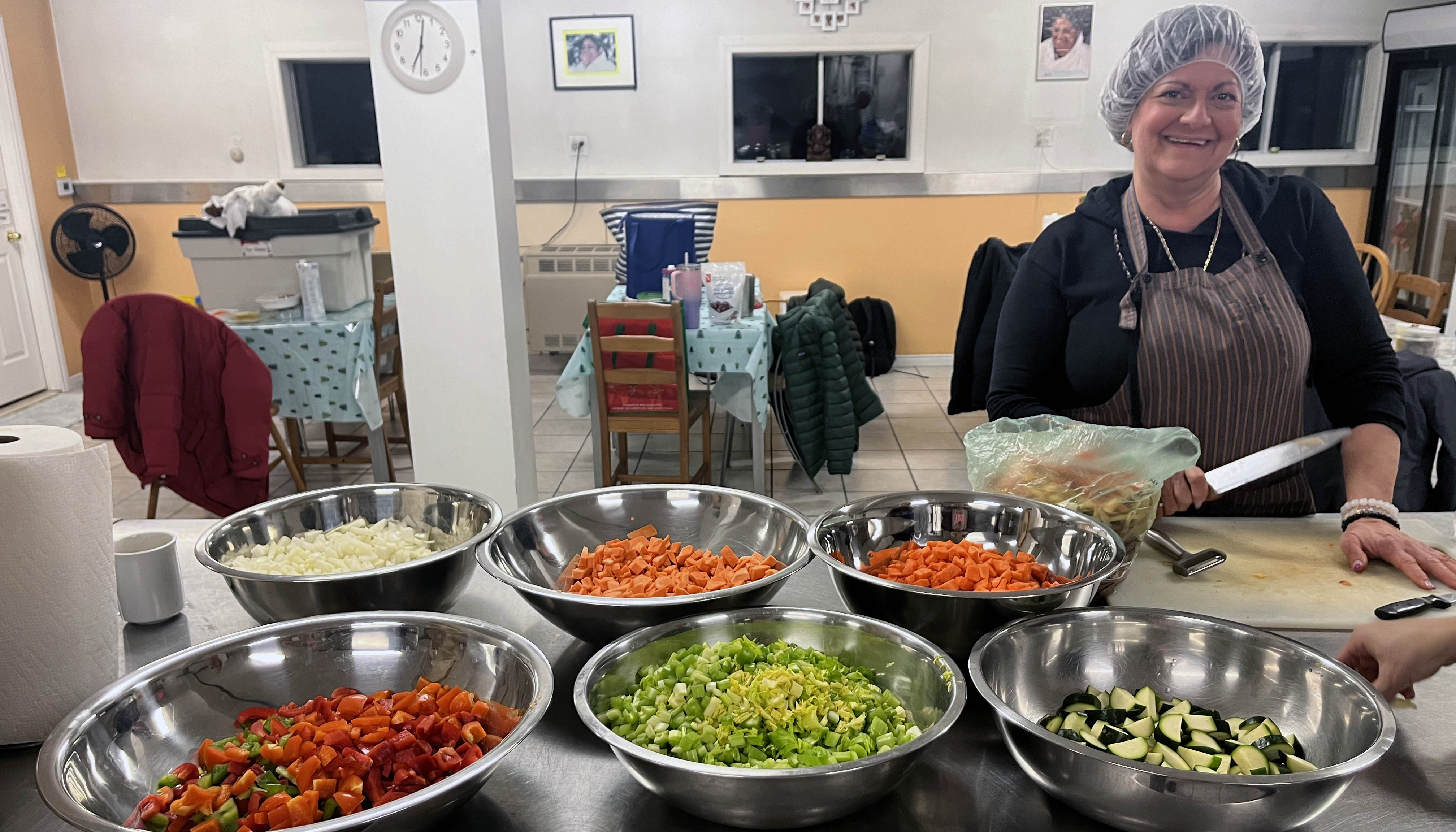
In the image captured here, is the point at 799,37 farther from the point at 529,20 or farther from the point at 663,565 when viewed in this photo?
the point at 663,565

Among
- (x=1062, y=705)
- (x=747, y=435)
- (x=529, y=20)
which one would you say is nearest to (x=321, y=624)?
(x=1062, y=705)

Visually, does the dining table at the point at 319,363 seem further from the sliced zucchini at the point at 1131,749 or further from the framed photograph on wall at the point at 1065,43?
the framed photograph on wall at the point at 1065,43

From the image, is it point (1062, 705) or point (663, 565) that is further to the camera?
point (663, 565)

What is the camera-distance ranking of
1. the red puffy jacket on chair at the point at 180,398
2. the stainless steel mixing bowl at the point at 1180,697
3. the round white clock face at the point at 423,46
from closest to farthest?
1. the stainless steel mixing bowl at the point at 1180,697
2. the round white clock face at the point at 423,46
3. the red puffy jacket on chair at the point at 180,398

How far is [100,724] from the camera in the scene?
0.92 metres

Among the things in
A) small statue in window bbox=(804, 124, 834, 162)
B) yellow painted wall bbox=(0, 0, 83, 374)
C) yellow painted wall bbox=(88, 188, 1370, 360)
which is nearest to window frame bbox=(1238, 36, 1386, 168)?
yellow painted wall bbox=(88, 188, 1370, 360)

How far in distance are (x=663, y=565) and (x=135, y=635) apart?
71 cm

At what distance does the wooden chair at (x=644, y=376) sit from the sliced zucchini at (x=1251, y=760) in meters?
2.81

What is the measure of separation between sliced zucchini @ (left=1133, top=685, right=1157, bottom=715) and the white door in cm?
657

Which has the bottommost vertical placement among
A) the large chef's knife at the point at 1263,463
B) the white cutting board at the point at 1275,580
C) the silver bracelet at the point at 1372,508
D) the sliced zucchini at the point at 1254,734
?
the white cutting board at the point at 1275,580

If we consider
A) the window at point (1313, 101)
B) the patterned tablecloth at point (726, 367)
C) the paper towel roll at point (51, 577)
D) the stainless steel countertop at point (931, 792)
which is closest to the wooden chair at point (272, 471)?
the patterned tablecloth at point (726, 367)

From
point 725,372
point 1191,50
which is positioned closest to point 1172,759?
point 1191,50

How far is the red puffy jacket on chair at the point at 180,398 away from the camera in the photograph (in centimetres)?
320

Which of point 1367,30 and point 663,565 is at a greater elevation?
point 1367,30
